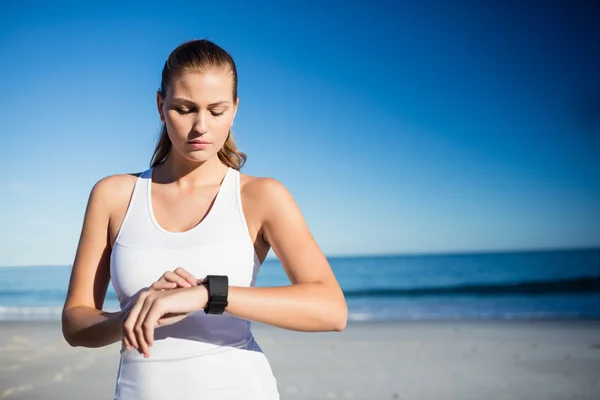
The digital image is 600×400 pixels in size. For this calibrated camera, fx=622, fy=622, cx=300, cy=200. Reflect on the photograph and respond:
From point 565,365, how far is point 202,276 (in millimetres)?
6436

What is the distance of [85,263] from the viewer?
60.1 inches

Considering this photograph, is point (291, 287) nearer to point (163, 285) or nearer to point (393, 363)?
point (163, 285)

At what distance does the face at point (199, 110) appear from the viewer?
1.46 metres

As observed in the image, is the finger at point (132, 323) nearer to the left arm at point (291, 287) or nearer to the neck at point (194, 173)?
the left arm at point (291, 287)

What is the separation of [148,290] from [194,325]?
0.72 ft

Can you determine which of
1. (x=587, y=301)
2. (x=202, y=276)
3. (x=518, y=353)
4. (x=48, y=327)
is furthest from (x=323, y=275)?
(x=587, y=301)

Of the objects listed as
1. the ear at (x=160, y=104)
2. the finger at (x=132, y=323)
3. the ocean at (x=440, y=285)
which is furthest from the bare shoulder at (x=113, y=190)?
the ocean at (x=440, y=285)

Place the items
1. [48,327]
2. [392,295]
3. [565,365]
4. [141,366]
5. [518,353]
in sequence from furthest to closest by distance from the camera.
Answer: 1. [392,295]
2. [48,327]
3. [518,353]
4. [565,365]
5. [141,366]

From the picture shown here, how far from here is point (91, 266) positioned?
5.02ft

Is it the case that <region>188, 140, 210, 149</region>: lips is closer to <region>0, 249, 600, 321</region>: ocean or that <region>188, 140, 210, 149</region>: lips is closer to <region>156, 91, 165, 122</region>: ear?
<region>156, 91, 165, 122</region>: ear

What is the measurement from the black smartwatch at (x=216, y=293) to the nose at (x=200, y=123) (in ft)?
1.23

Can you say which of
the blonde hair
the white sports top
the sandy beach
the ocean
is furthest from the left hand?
the ocean

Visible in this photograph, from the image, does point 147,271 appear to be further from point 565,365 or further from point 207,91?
point 565,365

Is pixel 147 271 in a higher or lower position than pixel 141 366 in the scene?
higher
